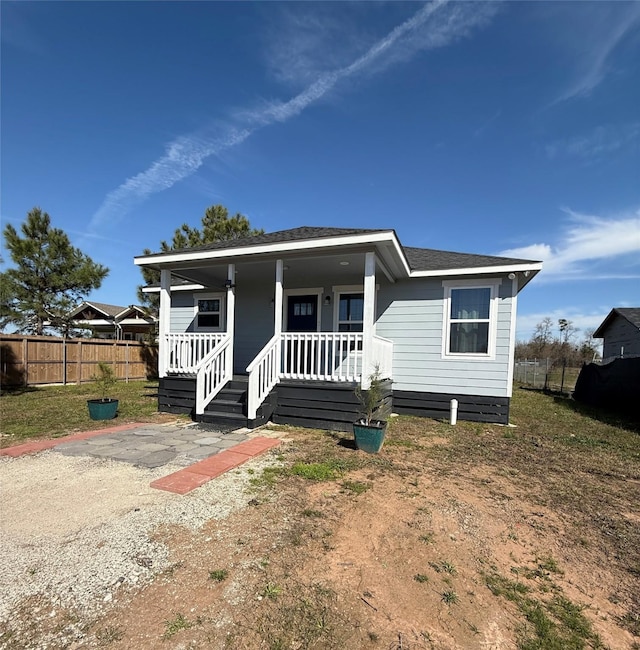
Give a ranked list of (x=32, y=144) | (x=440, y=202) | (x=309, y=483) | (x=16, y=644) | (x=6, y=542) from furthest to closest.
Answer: (x=440, y=202) < (x=32, y=144) < (x=309, y=483) < (x=6, y=542) < (x=16, y=644)

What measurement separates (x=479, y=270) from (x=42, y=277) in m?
16.7

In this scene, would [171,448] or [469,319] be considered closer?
[171,448]


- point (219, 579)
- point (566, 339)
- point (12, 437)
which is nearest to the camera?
point (219, 579)

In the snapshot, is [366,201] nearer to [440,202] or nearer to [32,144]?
[440,202]

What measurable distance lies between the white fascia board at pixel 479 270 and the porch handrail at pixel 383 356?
1655mm

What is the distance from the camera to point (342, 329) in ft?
27.0

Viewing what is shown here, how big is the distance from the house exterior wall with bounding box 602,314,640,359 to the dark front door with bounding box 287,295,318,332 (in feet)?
48.5

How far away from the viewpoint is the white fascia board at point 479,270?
664 centimetres

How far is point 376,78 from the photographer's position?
864cm

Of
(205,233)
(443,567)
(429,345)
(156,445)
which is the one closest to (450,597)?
(443,567)

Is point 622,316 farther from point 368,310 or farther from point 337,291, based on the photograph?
point 368,310

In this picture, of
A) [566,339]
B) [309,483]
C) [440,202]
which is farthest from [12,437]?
[566,339]

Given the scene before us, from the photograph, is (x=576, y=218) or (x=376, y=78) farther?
(x=576, y=218)

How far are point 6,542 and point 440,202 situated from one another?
13371 mm
